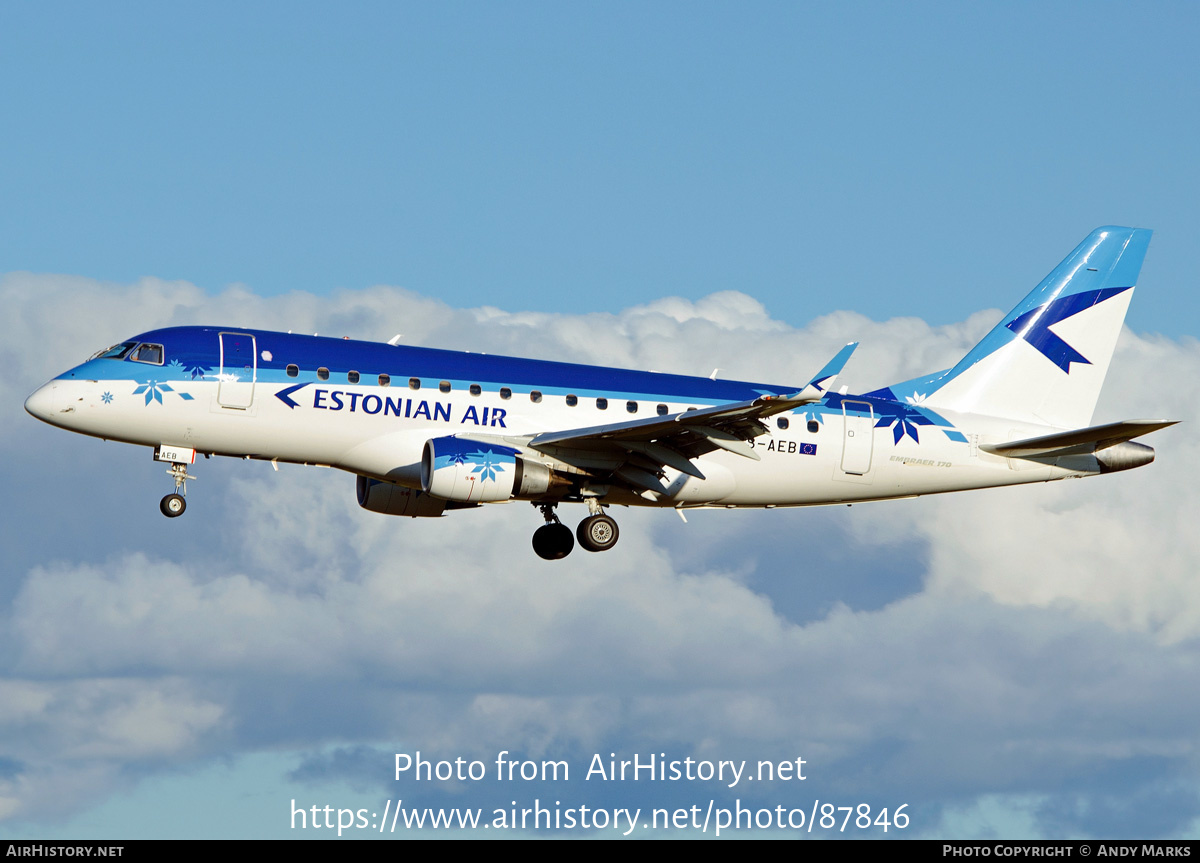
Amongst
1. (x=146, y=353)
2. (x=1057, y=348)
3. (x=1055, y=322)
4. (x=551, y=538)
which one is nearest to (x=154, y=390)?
(x=146, y=353)

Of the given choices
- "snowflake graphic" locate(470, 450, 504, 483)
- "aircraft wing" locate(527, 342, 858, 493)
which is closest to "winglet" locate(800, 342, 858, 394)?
"aircraft wing" locate(527, 342, 858, 493)

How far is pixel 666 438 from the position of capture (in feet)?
131

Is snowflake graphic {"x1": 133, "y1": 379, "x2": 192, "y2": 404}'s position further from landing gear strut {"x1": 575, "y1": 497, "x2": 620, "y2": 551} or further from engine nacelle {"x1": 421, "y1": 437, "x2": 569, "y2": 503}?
landing gear strut {"x1": 575, "y1": 497, "x2": 620, "y2": 551}

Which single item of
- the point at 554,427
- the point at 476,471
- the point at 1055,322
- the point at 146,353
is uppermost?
the point at 1055,322

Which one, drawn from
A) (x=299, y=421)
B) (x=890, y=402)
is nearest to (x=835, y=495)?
(x=890, y=402)

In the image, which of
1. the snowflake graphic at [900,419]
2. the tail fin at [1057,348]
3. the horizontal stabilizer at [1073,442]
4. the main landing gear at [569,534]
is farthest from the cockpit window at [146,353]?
the horizontal stabilizer at [1073,442]

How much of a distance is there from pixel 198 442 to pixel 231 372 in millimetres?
1935

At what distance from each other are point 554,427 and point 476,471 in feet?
9.68

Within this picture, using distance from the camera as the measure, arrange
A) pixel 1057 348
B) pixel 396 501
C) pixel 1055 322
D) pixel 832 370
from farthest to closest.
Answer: pixel 1055 322 → pixel 1057 348 → pixel 396 501 → pixel 832 370

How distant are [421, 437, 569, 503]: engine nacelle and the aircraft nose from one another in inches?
356

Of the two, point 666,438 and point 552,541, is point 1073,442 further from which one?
point 552,541

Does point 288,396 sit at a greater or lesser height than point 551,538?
greater

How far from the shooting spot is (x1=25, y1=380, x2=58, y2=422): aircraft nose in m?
38.4
